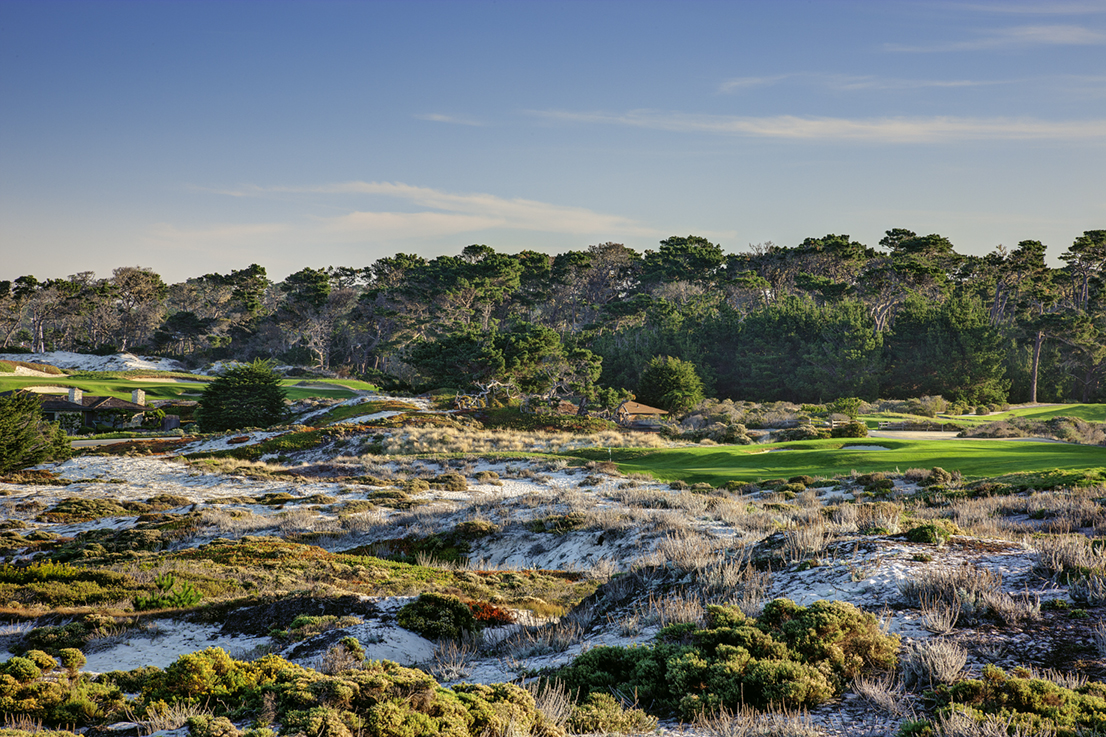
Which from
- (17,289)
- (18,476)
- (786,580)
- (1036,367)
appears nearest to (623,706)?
(786,580)

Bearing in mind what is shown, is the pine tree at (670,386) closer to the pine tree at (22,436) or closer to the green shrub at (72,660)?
the pine tree at (22,436)

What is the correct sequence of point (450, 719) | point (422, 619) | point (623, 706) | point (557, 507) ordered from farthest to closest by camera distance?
1. point (557, 507)
2. point (422, 619)
3. point (623, 706)
4. point (450, 719)

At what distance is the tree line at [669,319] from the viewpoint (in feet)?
202

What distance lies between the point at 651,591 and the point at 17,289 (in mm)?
107609

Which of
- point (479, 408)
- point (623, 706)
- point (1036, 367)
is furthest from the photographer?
point (1036, 367)

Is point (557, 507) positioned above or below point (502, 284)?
below

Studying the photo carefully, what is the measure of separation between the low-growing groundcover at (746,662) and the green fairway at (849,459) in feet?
52.2

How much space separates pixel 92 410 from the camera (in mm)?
54312

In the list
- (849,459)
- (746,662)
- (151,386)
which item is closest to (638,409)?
(849,459)

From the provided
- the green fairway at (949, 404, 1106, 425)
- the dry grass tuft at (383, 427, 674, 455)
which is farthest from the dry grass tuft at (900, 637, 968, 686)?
the green fairway at (949, 404, 1106, 425)

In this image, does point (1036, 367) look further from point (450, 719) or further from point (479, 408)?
point (450, 719)

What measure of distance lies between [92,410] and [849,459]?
55922 millimetres

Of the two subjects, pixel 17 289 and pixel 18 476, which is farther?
pixel 17 289

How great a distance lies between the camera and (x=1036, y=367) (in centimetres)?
6191
